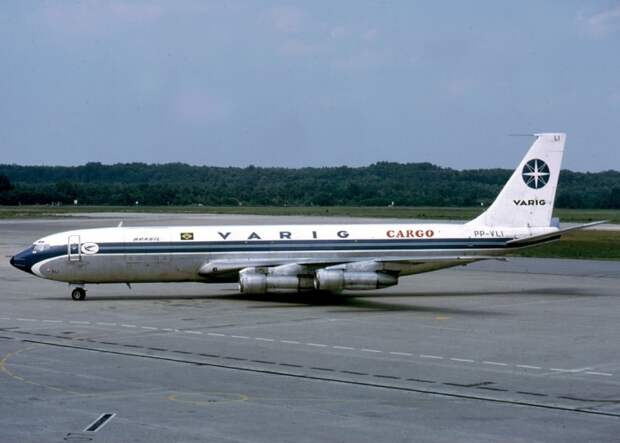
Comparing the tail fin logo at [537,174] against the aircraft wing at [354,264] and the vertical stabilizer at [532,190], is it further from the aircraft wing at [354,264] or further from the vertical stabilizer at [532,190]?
the aircraft wing at [354,264]

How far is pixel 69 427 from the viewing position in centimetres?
1775

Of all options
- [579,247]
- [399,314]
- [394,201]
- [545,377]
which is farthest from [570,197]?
[545,377]

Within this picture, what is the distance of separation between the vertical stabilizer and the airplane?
6 cm

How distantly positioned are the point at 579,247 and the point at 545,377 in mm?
48964

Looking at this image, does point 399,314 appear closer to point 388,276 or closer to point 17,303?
point 388,276

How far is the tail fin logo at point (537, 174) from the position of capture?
1727 inches

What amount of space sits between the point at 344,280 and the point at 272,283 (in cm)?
280

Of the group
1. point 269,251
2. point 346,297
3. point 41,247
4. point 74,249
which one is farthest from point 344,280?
point 41,247

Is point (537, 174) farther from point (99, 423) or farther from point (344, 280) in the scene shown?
point (99, 423)

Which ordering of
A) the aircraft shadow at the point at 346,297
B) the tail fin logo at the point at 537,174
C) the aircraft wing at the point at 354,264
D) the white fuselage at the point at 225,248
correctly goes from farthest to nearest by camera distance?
the tail fin logo at the point at 537,174 < the white fuselage at the point at 225,248 < the aircraft wing at the point at 354,264 < the aircraft shadow at the point at 346,297

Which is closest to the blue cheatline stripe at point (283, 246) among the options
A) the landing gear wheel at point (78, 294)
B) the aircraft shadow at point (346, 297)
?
the landing gear wheel at point (78, 294)

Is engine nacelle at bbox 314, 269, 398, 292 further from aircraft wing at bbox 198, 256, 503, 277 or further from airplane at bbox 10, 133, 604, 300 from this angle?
airplane at bbox 10, 133, 604, 300

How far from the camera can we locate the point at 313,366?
971 inches

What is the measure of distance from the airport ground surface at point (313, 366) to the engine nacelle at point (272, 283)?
674mm
